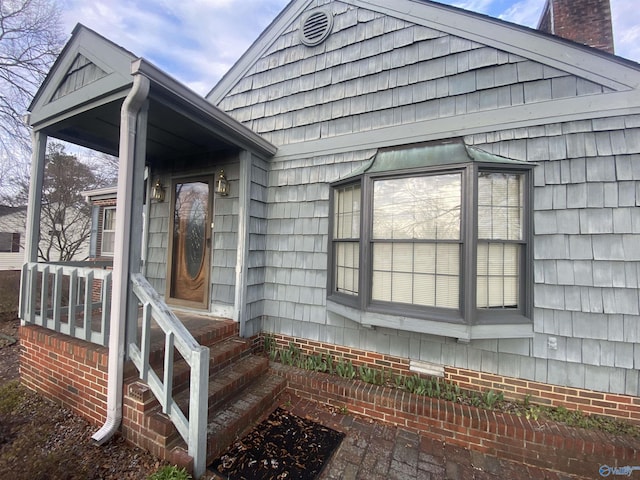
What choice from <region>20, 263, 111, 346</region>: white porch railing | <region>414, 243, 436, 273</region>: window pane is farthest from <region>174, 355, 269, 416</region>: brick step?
<region>414, 243, 436, 273</region>: window pane

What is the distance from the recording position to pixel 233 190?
3.61m

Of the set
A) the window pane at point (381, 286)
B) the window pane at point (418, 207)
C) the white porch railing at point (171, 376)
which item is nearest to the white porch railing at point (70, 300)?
the white porch railing at point (171, 376)

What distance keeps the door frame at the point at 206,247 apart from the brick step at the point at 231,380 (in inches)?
40.6

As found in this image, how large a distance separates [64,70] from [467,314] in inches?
179

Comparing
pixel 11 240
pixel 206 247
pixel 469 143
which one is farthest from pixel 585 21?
pixel 11 240

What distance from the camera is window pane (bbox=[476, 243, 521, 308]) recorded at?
261 cm

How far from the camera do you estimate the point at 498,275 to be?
8.62ft

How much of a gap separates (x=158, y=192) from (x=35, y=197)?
51.8 inches

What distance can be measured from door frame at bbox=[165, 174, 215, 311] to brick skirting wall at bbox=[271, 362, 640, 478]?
187 cm

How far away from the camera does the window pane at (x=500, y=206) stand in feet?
8.57

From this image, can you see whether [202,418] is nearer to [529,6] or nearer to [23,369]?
[23,369]

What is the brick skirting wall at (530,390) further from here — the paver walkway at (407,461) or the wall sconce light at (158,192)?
A: the wall sconce light at (158,192)

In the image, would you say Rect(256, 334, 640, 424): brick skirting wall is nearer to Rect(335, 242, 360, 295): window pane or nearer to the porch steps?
Rect(335, 242, 360, 295): window pane

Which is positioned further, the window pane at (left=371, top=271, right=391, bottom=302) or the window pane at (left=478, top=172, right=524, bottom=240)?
the window pane at (left=371, top=271, right=391, bottom=302)
